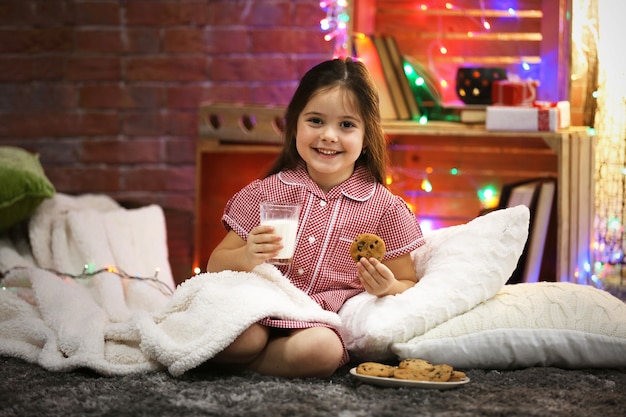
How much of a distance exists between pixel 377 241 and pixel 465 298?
0.77ft

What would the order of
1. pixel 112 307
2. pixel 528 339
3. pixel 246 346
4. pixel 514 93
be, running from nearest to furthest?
1. pixel 246 346
2. pixel 528 339
3. pixel 112 307
4. pixel 514 93

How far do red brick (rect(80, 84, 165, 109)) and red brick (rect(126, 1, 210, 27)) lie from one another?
24 centimetres

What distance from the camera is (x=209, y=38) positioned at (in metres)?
3.24

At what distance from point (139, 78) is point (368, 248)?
1.69m

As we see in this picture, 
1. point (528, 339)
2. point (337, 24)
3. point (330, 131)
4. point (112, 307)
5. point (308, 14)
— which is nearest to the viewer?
point (528, 339)

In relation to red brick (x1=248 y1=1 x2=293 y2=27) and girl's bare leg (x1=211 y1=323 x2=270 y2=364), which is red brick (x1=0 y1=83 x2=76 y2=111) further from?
girl's bare leg (x1=211 y1=323 x2=270 y2=364)

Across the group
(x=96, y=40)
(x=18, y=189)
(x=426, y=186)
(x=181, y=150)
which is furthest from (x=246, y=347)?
(x=96, y=40)

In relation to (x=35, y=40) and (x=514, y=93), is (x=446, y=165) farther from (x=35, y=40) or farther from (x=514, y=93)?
(x=35, y=40)

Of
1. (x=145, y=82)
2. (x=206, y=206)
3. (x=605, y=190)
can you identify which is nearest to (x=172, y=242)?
(x=206, y=206)

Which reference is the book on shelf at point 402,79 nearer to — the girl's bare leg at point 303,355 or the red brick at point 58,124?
the red brick at point 58,124

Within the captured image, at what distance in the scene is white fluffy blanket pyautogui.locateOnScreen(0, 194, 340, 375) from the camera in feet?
5.80

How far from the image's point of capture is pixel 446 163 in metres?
3.18

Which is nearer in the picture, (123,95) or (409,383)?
(409,383)

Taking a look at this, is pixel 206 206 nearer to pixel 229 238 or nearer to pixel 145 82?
pixel 145 82
